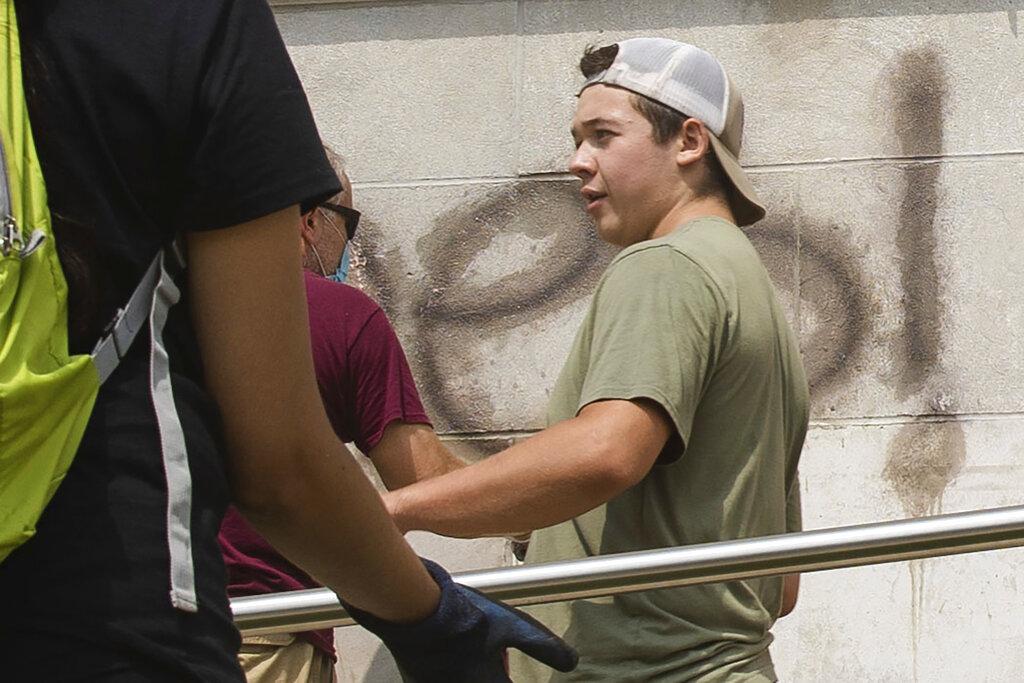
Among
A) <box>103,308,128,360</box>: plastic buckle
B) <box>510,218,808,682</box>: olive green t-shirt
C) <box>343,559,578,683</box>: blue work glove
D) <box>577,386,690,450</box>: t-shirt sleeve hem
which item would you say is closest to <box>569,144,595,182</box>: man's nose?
<box>510,218,808,682</box>: olive green t-shirt

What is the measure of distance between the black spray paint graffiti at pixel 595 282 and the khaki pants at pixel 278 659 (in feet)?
5.47

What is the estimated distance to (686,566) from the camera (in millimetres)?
2357

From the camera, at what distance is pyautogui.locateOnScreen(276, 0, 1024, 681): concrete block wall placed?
4742 mm

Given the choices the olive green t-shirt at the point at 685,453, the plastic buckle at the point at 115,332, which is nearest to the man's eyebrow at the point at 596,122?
the olive green t-shirt at the point at 685,453

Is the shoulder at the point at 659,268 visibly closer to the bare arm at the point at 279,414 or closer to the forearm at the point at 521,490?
the forearm at the point at 521,490

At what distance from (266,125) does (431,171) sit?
3.76 metres

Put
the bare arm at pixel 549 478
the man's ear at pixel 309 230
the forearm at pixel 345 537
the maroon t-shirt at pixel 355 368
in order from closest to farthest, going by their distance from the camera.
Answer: the forearm at pixel 345 537, the bare arm at pixel 549 478, the maroon t-shirt at pixel 355 368, the man's ear at pixel 309 230

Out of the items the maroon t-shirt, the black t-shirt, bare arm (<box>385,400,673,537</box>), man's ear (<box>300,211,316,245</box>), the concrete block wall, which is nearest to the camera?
the black t-shirt

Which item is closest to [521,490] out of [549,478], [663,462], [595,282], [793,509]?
[549,478]

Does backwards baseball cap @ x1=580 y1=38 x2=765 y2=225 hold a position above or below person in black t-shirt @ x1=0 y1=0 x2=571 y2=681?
below

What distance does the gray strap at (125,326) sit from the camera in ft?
4.25

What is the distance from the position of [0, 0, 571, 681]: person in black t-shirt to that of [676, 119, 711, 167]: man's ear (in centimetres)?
162

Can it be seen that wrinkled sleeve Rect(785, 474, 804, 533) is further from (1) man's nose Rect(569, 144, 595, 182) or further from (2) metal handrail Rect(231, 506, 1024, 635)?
(1) man's nose Rect(569, 144, 595, 182)

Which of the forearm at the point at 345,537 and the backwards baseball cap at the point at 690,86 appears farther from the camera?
the backwards baseball cap at the point at 690,86
